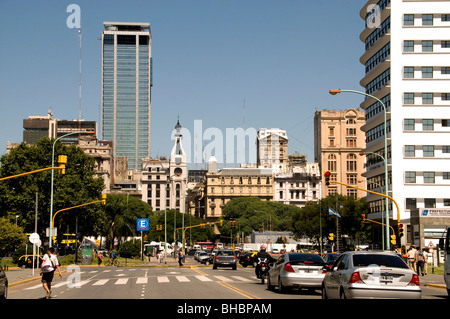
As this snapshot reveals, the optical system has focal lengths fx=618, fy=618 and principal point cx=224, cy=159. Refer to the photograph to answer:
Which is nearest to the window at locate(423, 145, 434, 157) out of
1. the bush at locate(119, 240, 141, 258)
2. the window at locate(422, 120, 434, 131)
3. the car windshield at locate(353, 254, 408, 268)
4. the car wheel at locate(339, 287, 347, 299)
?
the window at locate(422, 120, 434, 131)

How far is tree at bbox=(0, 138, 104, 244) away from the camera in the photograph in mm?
70438

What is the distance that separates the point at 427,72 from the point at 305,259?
5213 cm

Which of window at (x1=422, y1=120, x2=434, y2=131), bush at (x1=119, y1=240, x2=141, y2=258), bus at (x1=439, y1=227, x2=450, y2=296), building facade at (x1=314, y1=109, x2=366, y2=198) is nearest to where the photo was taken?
bus at (x1=439, y1=227, x2=450, y2=296)

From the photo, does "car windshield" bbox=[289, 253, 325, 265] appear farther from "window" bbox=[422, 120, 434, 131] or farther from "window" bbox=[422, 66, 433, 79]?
"window" bbox=[422, 66, 433, 79]

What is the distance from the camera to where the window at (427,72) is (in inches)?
2680

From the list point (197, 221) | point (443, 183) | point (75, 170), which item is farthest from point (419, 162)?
point (197, 221)

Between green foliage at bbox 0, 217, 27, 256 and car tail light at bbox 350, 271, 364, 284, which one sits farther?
green foliage at bbox 0, 217, 27, 256

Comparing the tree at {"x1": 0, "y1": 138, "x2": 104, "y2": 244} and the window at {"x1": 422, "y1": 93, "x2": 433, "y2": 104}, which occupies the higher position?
the window at {"x1": 422, "y1": 93, "x2": 433, "y2": 104}

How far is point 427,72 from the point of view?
224 ft

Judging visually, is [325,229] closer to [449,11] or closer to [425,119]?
[425,119]

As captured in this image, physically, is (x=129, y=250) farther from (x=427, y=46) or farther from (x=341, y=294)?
(x=341, y=294)

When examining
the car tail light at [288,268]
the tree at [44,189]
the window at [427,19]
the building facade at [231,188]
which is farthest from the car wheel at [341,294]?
the building facade at [231,188]

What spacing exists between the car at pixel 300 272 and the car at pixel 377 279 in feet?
20.1
